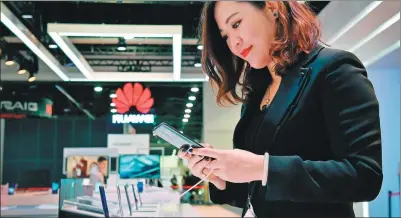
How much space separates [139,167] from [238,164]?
2798mm

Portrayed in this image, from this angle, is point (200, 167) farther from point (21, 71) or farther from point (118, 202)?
point (21, 71)

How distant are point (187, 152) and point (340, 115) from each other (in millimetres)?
262

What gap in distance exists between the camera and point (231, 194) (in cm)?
102

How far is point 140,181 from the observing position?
359cm

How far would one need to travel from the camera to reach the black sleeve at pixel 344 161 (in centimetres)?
75

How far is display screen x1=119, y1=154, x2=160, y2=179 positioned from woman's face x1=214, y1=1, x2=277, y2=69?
2002 mm

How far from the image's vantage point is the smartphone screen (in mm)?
875

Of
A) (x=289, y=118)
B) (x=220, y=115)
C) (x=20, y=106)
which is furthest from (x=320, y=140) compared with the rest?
(x=20, y=106)

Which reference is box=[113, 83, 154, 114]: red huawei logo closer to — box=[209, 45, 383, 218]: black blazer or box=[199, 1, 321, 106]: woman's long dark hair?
box=[199, 1, 321, 106]: woman's long dark hair

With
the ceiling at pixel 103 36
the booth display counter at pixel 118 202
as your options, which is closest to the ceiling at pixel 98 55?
the ceiling at pixel 103 36

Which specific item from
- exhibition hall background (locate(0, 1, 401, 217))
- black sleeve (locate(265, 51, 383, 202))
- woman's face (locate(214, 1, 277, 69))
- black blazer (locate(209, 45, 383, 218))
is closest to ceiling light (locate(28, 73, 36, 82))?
exhibition hall background (locate(0, 1, 401, 217))

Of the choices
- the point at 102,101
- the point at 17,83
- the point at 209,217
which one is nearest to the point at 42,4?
the point at 17,83

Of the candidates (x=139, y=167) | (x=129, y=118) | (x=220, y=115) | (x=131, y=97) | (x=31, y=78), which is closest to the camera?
(x=220, y=115)

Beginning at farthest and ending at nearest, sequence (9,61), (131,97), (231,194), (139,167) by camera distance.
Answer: (9,61) → (131,97) → (139,167) → (231,194)
